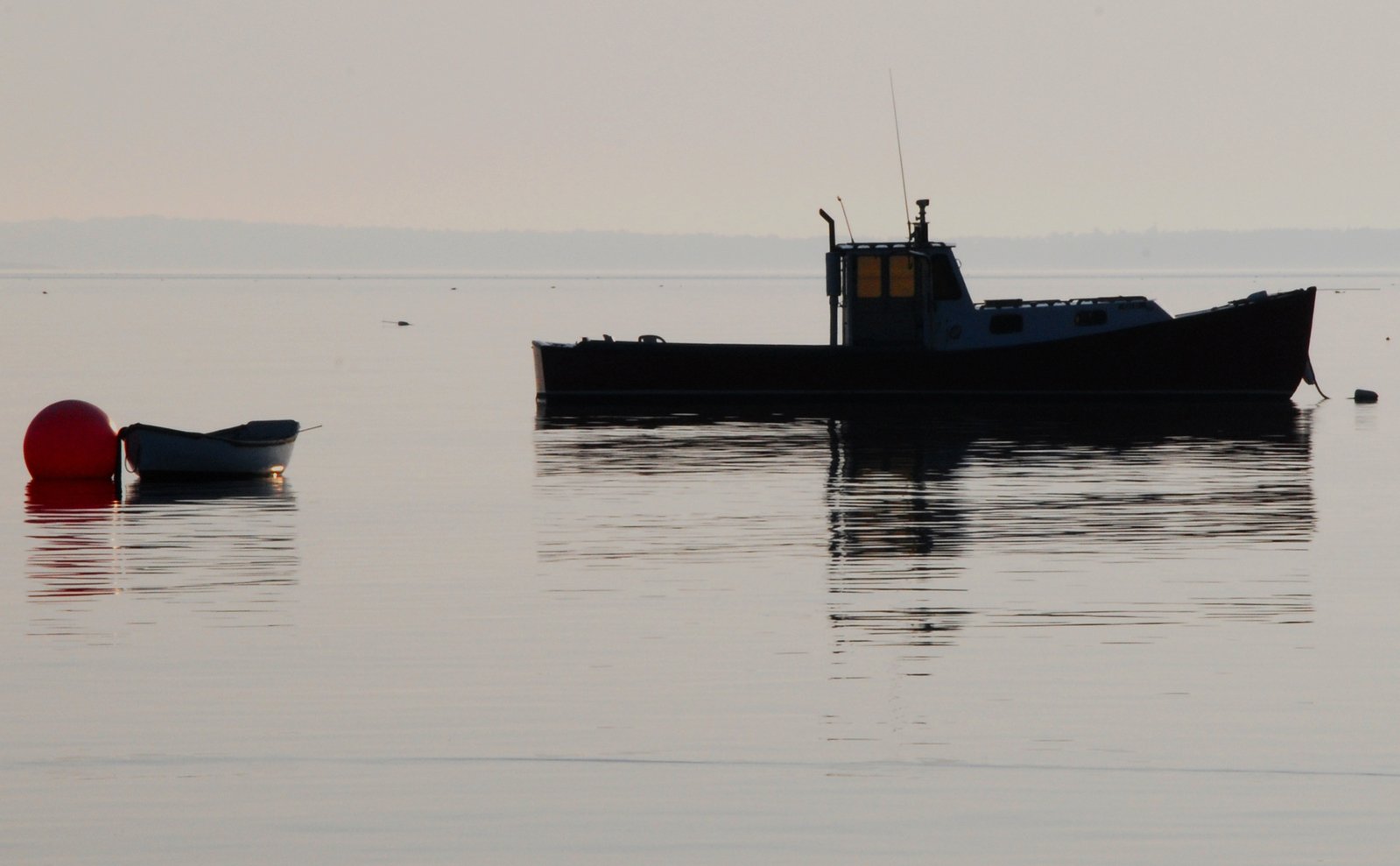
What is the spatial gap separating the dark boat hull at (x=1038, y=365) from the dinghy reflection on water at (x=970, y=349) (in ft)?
0.09

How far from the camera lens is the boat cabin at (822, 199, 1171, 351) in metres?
44.6

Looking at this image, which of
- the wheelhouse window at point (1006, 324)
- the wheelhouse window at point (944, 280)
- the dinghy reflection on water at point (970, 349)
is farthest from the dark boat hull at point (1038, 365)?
the wheelhouse window at point (944, 280)

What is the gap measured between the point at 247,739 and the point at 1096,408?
113 feet

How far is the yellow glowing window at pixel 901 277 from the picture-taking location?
44656 millimetres

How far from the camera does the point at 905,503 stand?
2614 centimetres

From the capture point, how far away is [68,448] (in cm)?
2945

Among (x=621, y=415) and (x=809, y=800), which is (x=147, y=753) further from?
(x=621, y=415)

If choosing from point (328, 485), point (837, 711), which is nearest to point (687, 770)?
point (837, 711)

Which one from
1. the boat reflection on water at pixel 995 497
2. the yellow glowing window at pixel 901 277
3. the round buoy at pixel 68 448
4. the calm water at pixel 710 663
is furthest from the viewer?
the yellow glowing window at pixel 901 277

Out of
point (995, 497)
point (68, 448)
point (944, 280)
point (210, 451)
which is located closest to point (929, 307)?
point (944, 280)

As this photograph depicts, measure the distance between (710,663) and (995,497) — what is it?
12.7 meters

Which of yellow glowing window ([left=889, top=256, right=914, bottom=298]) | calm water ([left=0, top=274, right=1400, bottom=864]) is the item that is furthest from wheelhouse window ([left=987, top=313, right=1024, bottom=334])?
calm water ([left=0, top=274, right=1400, bottom=864])

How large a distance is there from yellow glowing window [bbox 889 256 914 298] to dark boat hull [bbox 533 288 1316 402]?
1.31m

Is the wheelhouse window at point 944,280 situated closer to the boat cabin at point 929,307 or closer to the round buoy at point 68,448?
the boat cabin at point 929,307
